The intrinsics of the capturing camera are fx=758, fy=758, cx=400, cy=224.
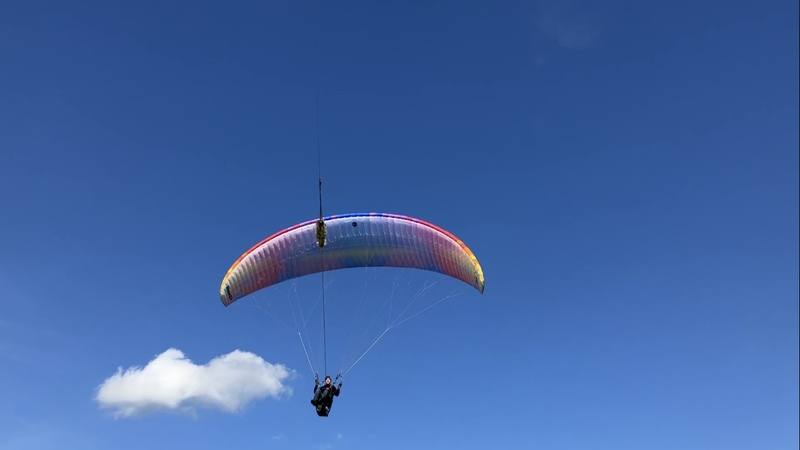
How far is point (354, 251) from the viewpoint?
1442 inches

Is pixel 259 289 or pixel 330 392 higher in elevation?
pixel 259 289

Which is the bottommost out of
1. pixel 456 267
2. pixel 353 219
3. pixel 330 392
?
pixel 330 392

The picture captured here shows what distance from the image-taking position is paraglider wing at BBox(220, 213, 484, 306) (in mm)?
35500

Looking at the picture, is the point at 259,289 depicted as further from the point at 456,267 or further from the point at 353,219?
the point at 456,267

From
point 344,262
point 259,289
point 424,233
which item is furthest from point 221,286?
point 424,233

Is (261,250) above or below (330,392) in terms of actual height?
above

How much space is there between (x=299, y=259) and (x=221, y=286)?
12.9 feet

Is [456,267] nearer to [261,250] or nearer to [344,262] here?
[344,262]

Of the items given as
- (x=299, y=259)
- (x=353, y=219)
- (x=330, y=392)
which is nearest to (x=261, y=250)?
(x=299, y=259)

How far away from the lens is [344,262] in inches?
1458

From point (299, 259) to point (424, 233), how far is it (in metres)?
6.24

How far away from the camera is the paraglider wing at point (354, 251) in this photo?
35.5 m

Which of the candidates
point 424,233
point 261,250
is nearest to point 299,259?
point 261,250

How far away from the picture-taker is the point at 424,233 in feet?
117
